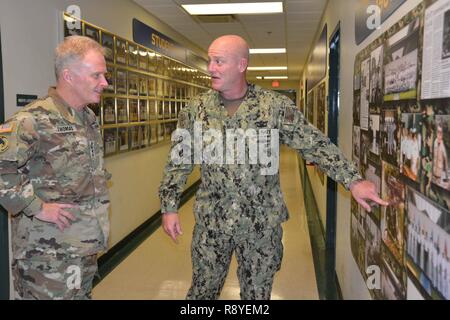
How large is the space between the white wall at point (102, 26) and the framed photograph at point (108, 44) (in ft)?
0.39

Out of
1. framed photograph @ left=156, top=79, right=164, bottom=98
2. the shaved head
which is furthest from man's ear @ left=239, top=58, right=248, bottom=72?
framed photograph @ left=156, top=79, right=164, bottom=98

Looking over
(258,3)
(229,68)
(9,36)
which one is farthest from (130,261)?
(258,3)

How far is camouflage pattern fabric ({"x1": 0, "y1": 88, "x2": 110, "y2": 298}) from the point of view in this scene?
1648mm

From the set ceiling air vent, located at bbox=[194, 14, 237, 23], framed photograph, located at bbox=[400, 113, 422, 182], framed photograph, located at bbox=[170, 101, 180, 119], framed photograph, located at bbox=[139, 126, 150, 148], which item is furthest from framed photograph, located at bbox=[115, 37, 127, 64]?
framed photograph, located at bbox=[400, 113, 422, 182]

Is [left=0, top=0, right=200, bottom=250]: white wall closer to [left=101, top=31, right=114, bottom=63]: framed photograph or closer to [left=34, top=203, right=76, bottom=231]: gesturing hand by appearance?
[left=101, top=31, right=114, bottom=63]: framed photograph

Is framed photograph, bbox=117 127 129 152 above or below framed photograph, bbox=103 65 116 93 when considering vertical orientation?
below

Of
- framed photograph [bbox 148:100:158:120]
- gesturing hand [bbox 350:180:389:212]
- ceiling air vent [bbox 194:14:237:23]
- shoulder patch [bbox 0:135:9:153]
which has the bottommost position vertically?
gesturing hand [bbox 350:180:389:212]

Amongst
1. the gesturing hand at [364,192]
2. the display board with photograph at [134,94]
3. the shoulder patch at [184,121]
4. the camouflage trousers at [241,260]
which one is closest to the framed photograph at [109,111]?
the display board with photograph at [134,94]

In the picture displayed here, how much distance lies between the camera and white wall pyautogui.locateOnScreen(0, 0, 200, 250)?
2531 millimetres

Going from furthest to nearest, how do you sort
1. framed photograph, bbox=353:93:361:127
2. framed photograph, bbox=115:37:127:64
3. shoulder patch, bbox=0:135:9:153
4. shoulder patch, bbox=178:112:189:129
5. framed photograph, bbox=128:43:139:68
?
framed photograph, bbox=128:43:139:68 → framed photograph, bbox=115:37:127:64 → framed photograph, bbox=353:93:361:127 → shoulder patch, bbox=178:112:189:129 → shoulder patch, bbox=0:135:9:153

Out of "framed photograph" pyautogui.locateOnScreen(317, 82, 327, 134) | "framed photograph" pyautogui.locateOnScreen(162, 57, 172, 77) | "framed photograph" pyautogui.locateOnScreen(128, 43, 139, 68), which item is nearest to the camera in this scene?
"framed photograph" pyautogui.locateOnScreen(128, 43, 139, 68)

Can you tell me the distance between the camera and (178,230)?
2051 millimetres

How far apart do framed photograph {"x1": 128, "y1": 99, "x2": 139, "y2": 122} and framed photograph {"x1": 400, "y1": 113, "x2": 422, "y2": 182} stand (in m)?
3.35

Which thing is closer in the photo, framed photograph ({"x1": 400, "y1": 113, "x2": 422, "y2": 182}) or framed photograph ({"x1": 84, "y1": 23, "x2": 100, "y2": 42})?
framed photograph ({"x1": 400, "y1": 113, "x2": 422, "y2": 182})
